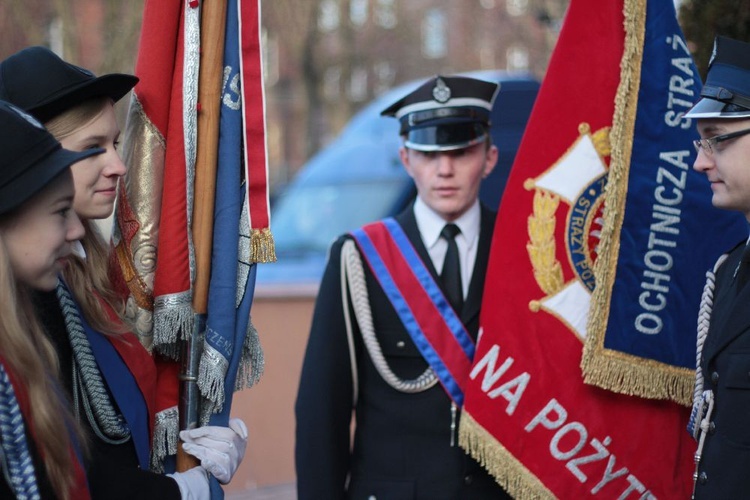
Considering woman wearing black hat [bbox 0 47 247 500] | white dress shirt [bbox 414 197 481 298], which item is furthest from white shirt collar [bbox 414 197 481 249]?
woman wearing black hat [bbox 0 47 247 500]

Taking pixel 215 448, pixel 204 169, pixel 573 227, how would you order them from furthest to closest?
pixel 573 227, pixel 204 169, pixel 215 448

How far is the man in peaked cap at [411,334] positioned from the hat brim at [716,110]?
2.97 feet

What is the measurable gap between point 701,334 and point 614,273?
1.23 ft

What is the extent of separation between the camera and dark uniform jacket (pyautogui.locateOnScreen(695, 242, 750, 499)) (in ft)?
8.36

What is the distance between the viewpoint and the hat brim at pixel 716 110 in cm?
266

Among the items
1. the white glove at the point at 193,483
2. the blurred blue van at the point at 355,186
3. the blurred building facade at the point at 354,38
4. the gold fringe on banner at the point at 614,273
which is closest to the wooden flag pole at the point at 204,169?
the white glove at the point at 193,483

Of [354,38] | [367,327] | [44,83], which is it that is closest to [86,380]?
[44,83]

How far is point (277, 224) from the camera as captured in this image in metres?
8.97

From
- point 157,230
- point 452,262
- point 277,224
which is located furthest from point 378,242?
point 277,224

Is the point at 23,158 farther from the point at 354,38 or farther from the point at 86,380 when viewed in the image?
the point at 354,38

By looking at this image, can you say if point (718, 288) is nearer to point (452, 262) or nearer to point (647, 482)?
point (647, 482)

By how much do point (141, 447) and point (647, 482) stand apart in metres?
1.52

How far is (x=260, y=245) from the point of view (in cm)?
280

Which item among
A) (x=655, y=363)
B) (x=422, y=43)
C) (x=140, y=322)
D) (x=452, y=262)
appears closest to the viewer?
(x=140, y=322)
